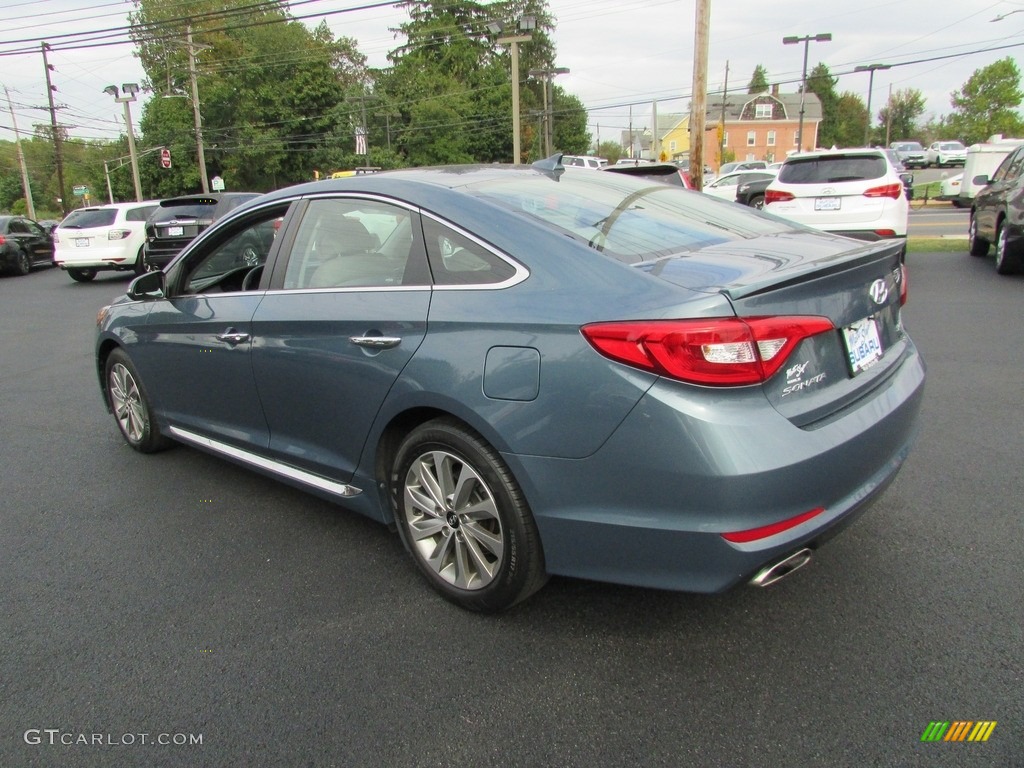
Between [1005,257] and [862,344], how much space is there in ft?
29.1

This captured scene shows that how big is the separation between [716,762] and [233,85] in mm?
61202

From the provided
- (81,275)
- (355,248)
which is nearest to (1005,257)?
(355,248)

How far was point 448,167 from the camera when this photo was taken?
3455 mm

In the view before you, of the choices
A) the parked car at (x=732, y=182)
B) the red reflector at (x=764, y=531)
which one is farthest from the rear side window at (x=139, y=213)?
the red reflector at (x=764, y=531)

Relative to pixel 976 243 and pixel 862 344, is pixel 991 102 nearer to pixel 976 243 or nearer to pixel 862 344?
pixel 976 243

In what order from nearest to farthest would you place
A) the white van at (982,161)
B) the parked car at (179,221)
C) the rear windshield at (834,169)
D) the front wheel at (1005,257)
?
the front wheel at (1005,257) < the rear windshield at (834,169) < the parked car at (179,221) < the white van at (982,161)

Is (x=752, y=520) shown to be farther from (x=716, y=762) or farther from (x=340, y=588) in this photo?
(x=340, y=588)

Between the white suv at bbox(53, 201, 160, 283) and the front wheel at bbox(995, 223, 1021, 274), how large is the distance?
14.9 m

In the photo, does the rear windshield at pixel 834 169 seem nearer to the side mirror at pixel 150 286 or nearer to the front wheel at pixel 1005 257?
the front wheel at pixel 1005 257

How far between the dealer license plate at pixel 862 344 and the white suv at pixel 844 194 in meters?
7.88

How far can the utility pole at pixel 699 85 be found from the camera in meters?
14.9

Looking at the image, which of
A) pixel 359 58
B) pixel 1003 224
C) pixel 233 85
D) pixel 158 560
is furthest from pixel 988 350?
pixel 359 58

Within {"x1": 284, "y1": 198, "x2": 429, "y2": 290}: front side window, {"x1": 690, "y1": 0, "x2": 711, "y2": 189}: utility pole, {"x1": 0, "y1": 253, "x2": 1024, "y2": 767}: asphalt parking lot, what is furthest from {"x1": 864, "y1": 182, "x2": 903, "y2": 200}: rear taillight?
{"x1": 284, "y1": 198, "x2": 429, "y2": 290}: front side window

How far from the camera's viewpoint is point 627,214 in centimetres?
300
